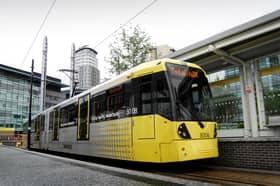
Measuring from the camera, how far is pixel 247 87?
25.7 feet

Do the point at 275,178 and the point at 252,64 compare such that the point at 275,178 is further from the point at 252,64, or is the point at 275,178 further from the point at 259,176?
the point at 252,64

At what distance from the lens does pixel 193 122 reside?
Answer: 6535mm

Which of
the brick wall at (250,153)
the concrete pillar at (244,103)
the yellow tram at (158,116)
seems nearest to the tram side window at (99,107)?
the yellow tram at (158,116)

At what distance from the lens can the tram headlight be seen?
243 inches

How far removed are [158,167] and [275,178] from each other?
353 cm

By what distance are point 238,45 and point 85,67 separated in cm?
2177

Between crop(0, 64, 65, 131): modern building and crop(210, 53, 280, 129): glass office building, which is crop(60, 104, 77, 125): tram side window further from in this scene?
crop(0, 64, 65, 131): modern building

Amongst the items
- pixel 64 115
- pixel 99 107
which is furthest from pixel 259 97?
pixel 64 115

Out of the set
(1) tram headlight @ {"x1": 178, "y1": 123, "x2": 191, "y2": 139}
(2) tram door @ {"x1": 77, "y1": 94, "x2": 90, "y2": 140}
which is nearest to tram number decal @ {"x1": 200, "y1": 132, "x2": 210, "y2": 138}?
(1) tram headlight @ {"x1": 178, "y1": 123, "x2": 191, "y2": 139}

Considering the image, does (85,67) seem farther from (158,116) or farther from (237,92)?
(158,116)

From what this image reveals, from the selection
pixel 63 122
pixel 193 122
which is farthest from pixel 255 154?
pixel 63 122

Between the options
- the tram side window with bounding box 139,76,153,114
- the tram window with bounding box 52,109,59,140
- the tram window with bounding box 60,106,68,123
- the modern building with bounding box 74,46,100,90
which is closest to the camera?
the tram side window with bounding box 139,76,153,114

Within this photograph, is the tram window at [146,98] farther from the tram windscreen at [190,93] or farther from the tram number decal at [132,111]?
the tram windscreen at [190,93]

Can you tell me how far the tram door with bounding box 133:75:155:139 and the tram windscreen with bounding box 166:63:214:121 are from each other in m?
0.66
